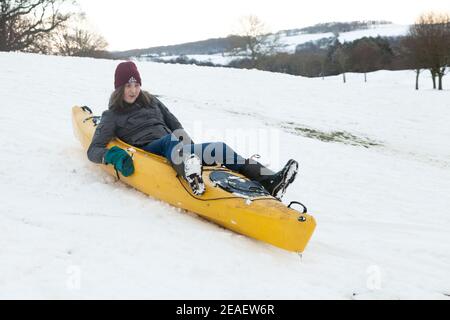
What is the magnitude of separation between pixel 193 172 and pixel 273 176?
2.63 ft

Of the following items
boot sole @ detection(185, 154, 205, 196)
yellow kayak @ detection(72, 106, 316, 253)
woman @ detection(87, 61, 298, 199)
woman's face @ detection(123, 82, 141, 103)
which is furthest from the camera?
woman's face @ detection(123, 82, 141, 103)

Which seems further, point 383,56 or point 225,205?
point 383,56

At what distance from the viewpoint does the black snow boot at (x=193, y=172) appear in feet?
Answer: 11.6

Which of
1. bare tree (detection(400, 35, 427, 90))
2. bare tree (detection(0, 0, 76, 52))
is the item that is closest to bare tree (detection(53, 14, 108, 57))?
bare tree (detection(0, 0, 76, 52))

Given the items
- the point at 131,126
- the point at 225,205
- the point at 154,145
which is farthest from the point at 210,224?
the point at 131,126

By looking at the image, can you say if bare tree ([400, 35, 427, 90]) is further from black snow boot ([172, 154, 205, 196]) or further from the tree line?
black snow boot ([172, 154, 205, 196])

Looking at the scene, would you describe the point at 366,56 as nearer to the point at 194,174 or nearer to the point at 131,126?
the point at 131,126

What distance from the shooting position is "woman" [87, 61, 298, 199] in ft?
12.4

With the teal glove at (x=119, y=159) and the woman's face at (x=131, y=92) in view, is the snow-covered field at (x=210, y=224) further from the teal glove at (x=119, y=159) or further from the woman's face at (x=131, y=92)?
the woman's face at (x=131, y=92)

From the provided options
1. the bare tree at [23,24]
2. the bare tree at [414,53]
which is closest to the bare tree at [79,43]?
the bare tree at [23,24]

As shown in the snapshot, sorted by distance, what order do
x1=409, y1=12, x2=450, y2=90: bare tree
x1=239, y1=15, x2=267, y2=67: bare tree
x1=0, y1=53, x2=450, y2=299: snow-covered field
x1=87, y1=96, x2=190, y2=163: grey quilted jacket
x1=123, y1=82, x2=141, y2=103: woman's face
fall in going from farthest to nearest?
1. x1=239, y1=15, x2=267, y2=67: bare tree
2. x1=409, y1=12, x2=450, y2=90: bare tree
3. x1=123, y1=82, x2=141, y2=103: woman's face
4. x1=87, y1=96, x2=190, y2=163: grey quilted jacket
5. x1=0, y1=53, x2=450, y2=299: snow-covered field

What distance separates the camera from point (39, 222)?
323cm

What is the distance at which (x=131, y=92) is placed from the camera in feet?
14.5
